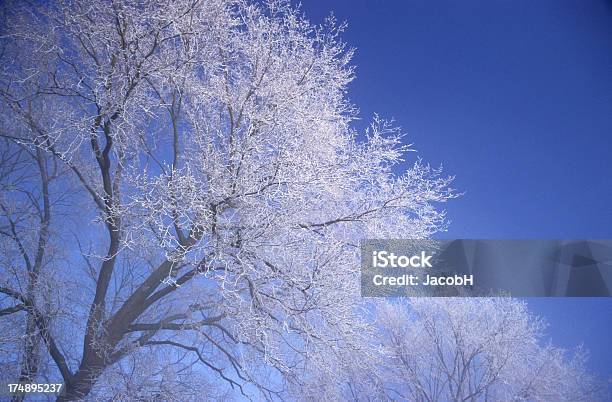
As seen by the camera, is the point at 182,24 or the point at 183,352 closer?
the point at 182,24

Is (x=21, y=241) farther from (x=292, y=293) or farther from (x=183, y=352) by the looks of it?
(x=292, y=293)

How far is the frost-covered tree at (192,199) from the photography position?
132 inches

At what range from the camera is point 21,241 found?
399 centimetres

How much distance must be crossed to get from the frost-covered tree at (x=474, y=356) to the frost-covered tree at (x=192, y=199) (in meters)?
1.20

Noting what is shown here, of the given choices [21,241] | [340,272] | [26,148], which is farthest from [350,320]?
[26,148]

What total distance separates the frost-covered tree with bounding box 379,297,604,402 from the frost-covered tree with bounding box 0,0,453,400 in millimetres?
1196

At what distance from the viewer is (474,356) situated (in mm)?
5145

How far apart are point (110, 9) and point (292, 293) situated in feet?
7.53

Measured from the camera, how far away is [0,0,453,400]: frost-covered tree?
335 centimetres
